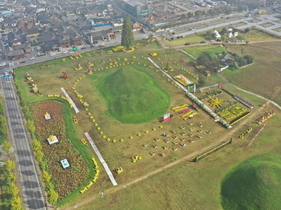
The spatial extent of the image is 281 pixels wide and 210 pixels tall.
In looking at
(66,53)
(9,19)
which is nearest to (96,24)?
(66,53)

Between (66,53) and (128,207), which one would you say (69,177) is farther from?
(66,53)

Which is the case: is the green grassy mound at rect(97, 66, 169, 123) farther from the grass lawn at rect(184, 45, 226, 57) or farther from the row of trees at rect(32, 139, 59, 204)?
the grass lawn at rect(184, 45, 226, 57)

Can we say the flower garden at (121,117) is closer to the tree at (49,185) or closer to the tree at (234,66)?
the tree at (49,185)

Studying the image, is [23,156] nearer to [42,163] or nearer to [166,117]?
[42,163]

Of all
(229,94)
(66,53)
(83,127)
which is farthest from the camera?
(66,53)

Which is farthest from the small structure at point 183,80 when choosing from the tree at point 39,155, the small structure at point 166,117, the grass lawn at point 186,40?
the tree at point 39,155

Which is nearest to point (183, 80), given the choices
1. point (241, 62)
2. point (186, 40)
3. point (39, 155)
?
point (241, 62)
